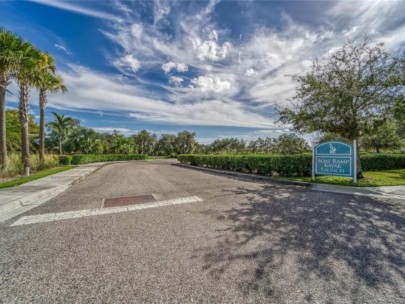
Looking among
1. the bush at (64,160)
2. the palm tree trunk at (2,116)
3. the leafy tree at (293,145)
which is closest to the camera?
the palm tree trunk at (2,116)

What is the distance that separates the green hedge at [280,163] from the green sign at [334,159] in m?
1.38

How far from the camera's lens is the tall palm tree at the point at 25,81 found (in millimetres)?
11391

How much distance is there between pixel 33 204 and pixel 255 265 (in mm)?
6176

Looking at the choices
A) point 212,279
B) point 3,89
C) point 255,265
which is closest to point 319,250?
point 255,265

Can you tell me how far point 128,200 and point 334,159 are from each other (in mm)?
8254

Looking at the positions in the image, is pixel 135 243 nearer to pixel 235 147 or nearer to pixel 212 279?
pixel 212 279

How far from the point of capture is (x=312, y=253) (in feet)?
9.27

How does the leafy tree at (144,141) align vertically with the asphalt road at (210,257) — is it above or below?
above

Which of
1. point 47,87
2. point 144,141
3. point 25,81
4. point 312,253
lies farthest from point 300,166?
point 144,141

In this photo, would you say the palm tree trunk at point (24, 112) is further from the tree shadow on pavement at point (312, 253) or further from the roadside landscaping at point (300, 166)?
the tree shadow on pavement at point (312, 253)

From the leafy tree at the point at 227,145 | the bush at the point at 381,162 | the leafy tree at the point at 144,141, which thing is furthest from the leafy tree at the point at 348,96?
the leafy tree at the point at 144,141

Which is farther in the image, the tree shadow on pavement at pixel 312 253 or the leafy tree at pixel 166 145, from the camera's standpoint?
the leafy tree at pixel 166 145

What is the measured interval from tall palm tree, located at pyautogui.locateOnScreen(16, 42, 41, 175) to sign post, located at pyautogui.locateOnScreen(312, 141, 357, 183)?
589 inches

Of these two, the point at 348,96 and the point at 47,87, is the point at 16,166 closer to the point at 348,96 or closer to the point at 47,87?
the point at 47,87
